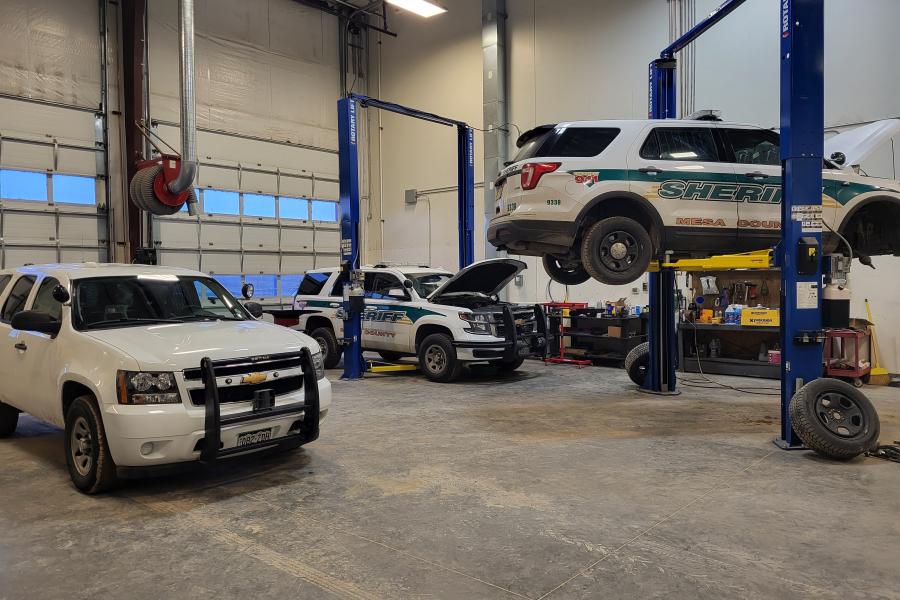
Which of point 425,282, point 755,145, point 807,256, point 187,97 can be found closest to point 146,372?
Result: point 807,256

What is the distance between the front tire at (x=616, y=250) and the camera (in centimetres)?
589

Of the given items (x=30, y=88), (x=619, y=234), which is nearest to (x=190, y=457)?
(x=619, y=234)

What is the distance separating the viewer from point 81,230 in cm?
1168

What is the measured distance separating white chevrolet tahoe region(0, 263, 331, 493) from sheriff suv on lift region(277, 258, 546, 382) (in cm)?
410

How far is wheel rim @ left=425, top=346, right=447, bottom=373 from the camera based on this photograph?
30.1ft

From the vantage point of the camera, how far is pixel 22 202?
35.8 ft

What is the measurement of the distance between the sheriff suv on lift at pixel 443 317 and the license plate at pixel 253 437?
4808mm

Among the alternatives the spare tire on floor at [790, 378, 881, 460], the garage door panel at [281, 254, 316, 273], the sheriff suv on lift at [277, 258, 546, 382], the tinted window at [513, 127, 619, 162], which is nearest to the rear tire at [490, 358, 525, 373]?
the sheriff suv on lift at [277, 258, 546, 382]

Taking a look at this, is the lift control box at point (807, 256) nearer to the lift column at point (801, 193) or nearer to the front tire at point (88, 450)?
the lift column at point (801, 193)

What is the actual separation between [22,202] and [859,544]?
12.5 metres

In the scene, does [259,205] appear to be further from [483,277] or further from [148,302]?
[148,302]

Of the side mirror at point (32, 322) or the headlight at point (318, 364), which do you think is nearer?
the side mirror at point (32, 322)

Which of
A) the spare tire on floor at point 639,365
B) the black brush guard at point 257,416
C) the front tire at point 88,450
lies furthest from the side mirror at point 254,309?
the spare tire on floor at point 639,365

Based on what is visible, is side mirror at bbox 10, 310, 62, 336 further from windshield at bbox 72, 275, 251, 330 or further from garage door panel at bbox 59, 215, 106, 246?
garage door panel at bbox 59, 215, 106, 246
